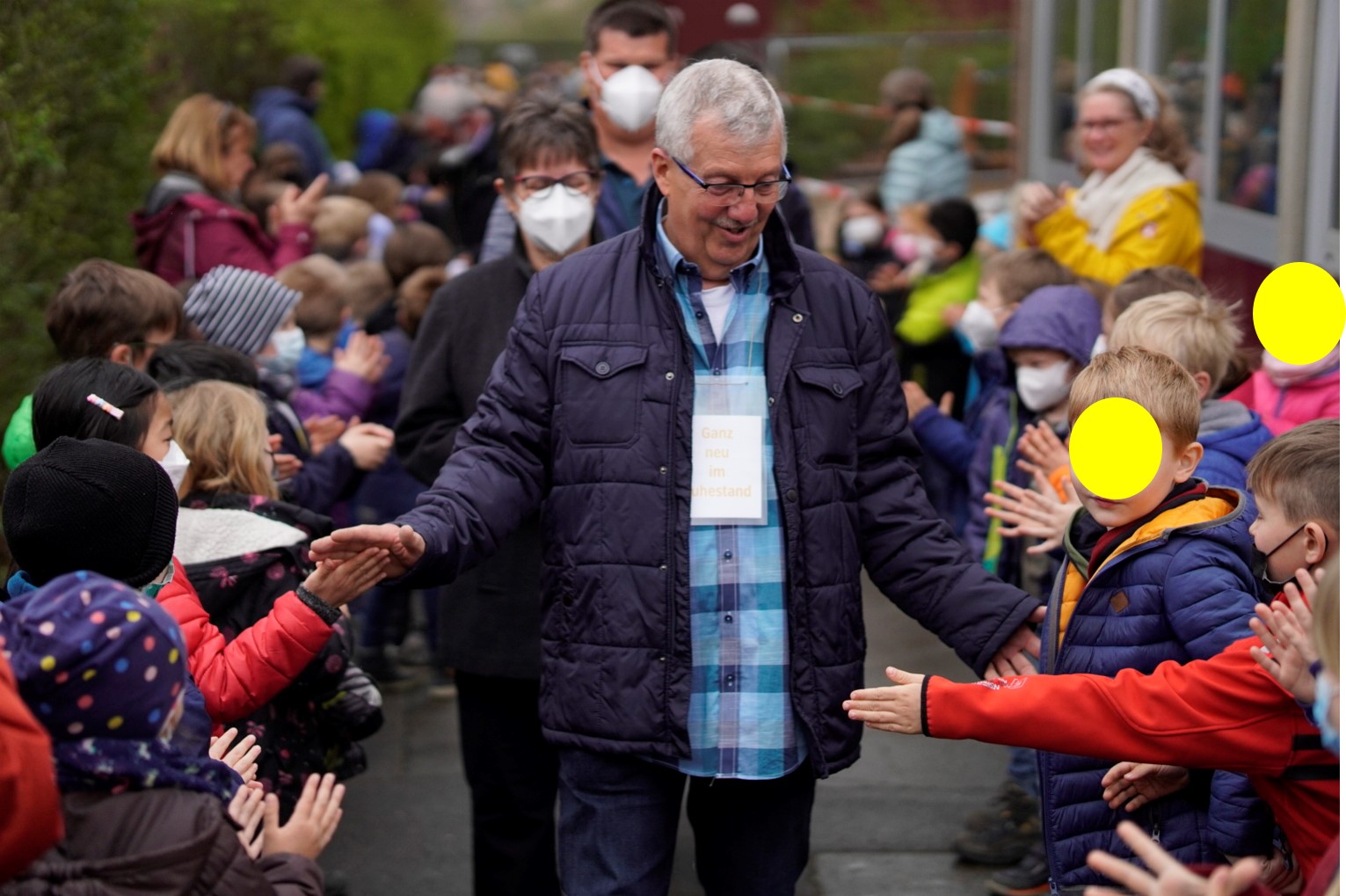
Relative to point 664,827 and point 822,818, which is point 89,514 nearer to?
point 664,827

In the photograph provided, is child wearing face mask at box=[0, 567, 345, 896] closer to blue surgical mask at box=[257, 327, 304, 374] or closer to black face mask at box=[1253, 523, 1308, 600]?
black face mask at box=[1253, 523, 1308, 600]

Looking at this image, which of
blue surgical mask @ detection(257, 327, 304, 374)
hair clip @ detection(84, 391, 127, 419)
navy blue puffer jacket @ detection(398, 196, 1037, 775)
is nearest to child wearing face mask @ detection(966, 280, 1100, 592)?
navy blue puffer jacket @ detection(398, 196, 1037, 775)

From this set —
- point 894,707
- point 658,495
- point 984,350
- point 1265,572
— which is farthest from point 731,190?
point 984,350

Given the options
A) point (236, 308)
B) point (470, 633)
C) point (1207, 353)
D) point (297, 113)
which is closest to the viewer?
point (1207, 353)

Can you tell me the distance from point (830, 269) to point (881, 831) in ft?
7.99

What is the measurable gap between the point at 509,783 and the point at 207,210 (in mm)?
2824

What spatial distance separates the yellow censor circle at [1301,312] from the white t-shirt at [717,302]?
1036mm

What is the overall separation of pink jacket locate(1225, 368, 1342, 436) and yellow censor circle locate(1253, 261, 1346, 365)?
1.45m

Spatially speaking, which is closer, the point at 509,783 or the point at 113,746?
the point at 113,746

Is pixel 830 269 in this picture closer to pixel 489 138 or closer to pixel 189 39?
pixel 489 138

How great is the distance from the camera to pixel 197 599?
314 cm

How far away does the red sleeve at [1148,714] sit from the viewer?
103 inches

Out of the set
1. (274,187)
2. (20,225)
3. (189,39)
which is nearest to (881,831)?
(20,225)

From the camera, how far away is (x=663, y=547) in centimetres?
307
